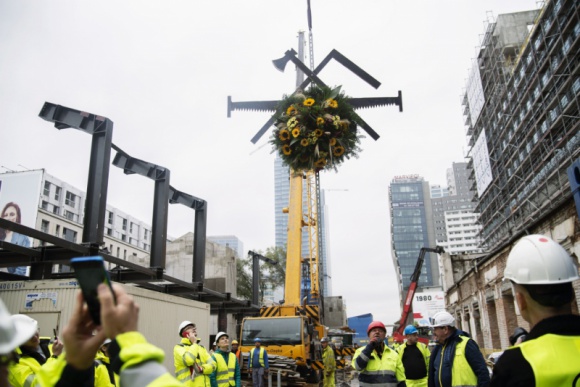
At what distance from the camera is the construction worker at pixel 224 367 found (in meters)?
6.85

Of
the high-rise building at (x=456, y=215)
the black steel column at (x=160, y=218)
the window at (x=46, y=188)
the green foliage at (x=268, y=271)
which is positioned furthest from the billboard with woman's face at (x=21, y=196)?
the high-rise building at (x=456, y=215)

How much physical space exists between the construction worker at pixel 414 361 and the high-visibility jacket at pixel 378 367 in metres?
0.27

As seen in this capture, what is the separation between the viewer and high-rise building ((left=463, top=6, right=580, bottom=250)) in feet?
81.3

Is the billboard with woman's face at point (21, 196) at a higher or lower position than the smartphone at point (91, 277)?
higher

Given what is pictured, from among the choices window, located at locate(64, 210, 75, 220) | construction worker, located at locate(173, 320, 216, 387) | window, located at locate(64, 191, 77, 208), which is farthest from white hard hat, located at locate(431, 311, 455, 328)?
window, located at locate(64, 191, 77, 208)

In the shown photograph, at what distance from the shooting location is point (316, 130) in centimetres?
685

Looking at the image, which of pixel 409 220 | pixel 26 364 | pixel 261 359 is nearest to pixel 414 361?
pixel 26 364

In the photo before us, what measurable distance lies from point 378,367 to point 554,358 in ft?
14.1

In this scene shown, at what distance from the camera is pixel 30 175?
1898 inches

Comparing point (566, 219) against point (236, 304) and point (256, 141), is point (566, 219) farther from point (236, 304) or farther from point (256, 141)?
point (236, 304)

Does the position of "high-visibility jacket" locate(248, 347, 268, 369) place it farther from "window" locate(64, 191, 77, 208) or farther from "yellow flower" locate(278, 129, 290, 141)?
"window" locate(64, 191, 77, 208)

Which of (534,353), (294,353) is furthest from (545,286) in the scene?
(294,353)

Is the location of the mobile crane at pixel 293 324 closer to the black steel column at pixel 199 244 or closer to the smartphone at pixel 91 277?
the black steel column at pixel 199 244

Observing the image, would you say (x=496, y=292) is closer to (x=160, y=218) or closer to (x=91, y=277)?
(x=160, y=218)
